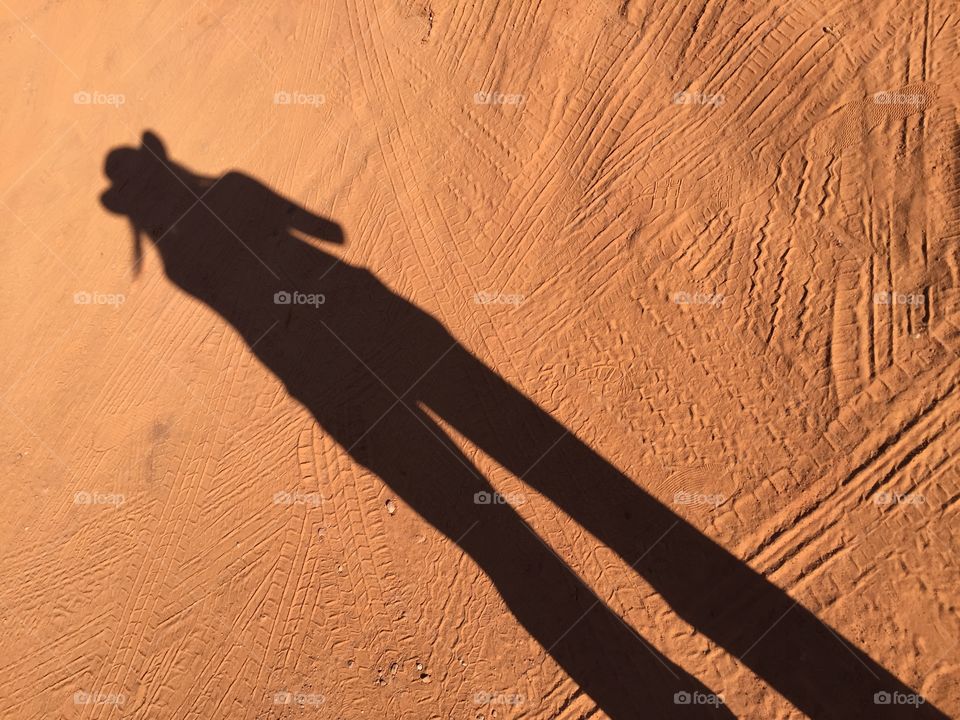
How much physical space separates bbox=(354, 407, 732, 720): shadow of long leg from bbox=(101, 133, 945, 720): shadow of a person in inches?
0.6

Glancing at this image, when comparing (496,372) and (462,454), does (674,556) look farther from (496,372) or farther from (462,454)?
(496,372)

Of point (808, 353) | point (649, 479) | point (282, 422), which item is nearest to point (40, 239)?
point (282, 422)

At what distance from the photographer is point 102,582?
6879 millimetres

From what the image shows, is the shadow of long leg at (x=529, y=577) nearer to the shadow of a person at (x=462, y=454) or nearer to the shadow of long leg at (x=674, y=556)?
the shadow of a person at (x=462, y=454)

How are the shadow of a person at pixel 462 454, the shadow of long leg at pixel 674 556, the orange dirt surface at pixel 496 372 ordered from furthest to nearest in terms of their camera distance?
the orange dirt surface at pixel 496 372, the shadow of a person at pixel 462 454, the shadow of long leg at pixel 674 556

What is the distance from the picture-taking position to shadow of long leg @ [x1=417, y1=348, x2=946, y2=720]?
5.63 metres

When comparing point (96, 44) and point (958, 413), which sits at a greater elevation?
point (958, 413)

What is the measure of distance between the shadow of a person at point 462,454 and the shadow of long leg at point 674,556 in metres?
0.01

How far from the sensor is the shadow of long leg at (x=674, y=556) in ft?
18.5

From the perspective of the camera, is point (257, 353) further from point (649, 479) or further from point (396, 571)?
point (649, 479)


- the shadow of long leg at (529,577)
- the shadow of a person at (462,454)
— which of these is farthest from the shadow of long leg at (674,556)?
the shadow of long leg at (529,577)

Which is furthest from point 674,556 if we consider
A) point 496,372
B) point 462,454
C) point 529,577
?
point 496,372

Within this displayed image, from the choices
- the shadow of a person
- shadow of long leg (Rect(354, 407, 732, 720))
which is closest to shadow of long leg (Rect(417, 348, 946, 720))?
the shadow of a person

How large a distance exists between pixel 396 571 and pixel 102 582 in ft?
12.4
